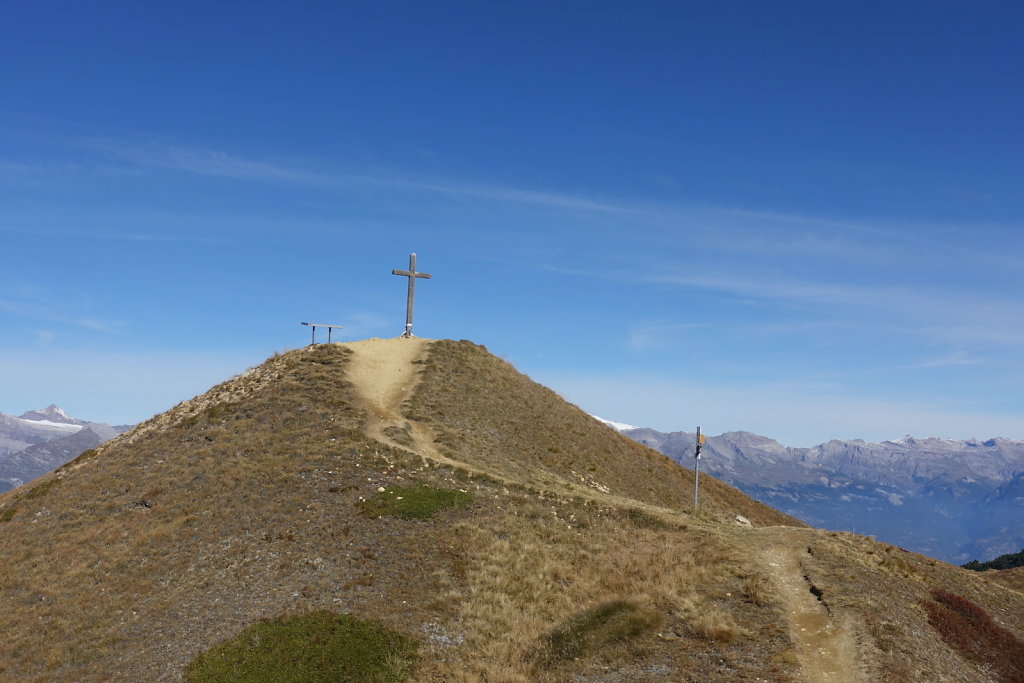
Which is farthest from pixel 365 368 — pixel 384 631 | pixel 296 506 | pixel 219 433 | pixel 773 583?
pixel 773 583

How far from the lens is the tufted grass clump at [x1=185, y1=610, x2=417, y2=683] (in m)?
23.3

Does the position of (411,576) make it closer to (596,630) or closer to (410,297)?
(596,630)

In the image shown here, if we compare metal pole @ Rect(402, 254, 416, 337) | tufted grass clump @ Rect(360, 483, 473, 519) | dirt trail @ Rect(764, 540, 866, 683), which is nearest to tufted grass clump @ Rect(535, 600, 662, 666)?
dirt trail @ Rect(764, 540, 866, 683)

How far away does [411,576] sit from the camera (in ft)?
94.0

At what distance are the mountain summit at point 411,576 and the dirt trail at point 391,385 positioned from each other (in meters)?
0.46

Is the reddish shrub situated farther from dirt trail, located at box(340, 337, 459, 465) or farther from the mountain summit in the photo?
dirt trail, located at box(340, 337, 459, 465)

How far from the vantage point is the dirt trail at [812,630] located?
20.5m

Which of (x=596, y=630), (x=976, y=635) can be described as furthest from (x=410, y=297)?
(x=976, y=635)

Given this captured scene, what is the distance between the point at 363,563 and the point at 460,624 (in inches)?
246

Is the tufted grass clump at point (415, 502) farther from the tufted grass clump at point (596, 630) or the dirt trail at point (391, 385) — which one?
the tufted grass clump at point (596, 630)

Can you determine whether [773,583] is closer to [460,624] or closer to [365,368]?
[460,624]

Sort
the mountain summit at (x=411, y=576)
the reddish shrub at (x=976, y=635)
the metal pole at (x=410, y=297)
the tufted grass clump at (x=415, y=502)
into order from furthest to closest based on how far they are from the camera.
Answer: the metal pole at (x=410, y=297) < the tufted grass clump at (x=415, y=502) < the reddish shrub at (x=976, y=635) < the mountain summit at (x=411, y=576)

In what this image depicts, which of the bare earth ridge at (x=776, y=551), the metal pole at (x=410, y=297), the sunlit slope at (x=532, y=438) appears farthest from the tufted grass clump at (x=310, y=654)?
the metal pole at (x=410, y=297)

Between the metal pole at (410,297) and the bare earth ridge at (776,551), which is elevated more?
the metal pole at (410,297)
